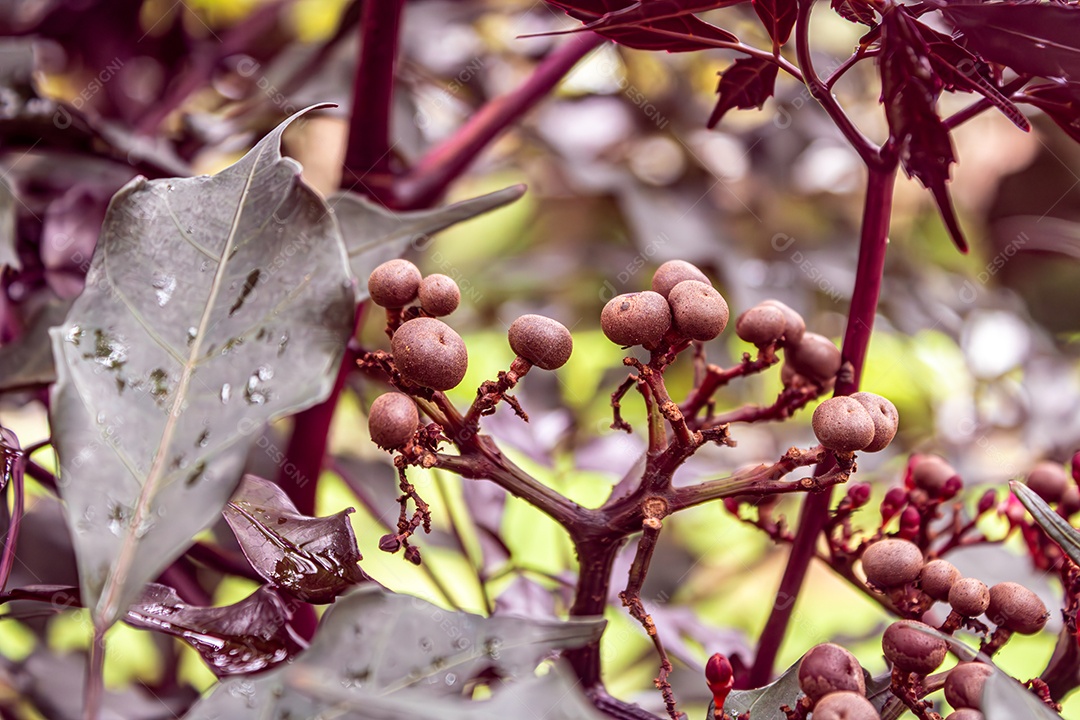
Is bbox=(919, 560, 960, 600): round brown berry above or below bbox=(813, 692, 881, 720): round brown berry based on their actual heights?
below

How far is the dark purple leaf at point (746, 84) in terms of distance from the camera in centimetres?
40

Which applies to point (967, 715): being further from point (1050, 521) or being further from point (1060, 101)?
point (1060, 101)

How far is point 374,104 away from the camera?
52 centimetres

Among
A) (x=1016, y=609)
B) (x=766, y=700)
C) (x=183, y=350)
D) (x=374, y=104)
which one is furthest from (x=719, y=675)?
(x=374, y=104)

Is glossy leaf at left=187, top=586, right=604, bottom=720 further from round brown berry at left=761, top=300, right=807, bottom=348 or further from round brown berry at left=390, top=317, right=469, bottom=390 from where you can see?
round brown berry at left=761, top=300, right=807, bottom=348

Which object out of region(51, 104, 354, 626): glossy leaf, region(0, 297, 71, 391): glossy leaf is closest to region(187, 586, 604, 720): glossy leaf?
region(51, 104, 354, 626): glossy leaf

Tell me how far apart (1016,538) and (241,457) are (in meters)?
0.97

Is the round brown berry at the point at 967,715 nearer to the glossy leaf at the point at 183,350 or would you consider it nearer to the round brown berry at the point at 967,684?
the round brown berry at the point at 967,684

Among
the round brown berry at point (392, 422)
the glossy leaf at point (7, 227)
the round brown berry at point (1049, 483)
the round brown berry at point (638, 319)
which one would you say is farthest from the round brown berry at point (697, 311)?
the glossy leaf at point (7, 227)

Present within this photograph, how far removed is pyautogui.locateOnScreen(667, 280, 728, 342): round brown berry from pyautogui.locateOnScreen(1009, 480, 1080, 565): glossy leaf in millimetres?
118

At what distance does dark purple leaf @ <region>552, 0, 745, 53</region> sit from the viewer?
13.2 inches

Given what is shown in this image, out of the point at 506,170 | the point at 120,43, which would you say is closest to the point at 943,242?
the point at 506,170

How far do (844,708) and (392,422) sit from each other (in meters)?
0.18

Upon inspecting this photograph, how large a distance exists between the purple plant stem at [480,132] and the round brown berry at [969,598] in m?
0.41
